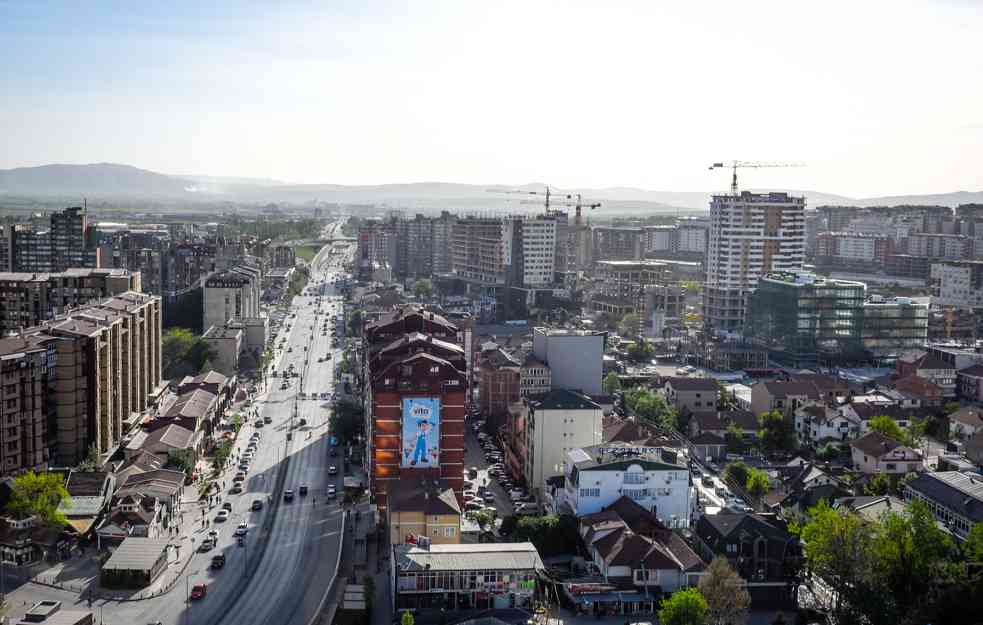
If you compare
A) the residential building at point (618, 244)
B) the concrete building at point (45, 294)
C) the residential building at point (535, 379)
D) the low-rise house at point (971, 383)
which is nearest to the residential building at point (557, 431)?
the residential building at point (535, 379)

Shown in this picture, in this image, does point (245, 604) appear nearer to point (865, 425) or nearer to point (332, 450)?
point (332, 450)

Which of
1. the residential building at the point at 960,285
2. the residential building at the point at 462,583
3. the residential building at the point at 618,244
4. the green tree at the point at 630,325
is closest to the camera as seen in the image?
the residential building at the point at 462,583

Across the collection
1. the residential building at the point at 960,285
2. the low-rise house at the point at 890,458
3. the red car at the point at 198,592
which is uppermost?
the residential building at the point at 960,285

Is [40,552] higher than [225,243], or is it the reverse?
[225,243]

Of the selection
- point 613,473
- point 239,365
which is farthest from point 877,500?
Answer: point 239,365

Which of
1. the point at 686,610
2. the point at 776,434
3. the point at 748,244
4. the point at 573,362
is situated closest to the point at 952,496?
the point at 776,434

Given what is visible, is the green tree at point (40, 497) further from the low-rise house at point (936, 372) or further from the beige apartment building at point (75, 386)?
the low-rise house at point (936, 372)
